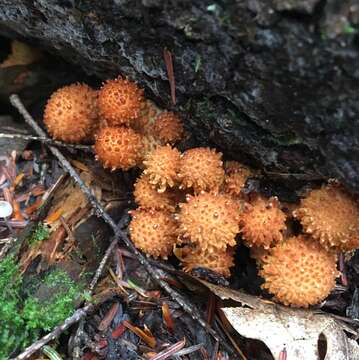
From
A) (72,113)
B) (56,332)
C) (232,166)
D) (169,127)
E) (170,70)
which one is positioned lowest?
(56,332)

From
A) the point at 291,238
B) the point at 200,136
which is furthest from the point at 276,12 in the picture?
the point at 291,238

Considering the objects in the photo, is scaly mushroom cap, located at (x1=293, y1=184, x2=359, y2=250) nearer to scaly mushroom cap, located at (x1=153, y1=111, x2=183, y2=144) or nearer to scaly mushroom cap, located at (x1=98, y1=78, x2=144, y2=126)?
scaly mushroom cap, located at (x1=153, y1=111, x2=183, y2=144)

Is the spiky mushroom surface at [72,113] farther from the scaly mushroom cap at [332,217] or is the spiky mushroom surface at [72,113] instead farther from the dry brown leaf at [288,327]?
the scaly mushroom cap at [332,217]

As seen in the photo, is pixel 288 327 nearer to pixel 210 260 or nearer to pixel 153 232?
pixel 210 260

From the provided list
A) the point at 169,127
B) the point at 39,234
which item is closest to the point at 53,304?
the point at 39,234

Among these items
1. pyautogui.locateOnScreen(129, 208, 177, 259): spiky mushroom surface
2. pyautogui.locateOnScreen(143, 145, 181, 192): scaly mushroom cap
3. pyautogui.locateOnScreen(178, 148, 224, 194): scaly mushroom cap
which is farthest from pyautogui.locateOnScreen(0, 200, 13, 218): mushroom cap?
pyautogui.locateOnScreen(178, 148, 224, 194): scaly mushroom cap

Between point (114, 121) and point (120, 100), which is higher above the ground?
point (120, 100)
